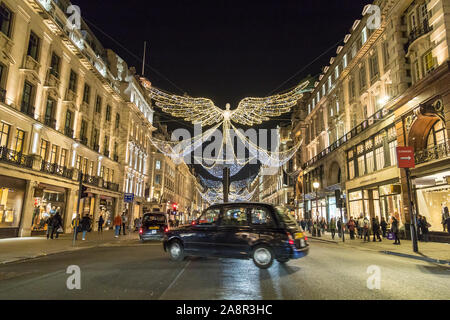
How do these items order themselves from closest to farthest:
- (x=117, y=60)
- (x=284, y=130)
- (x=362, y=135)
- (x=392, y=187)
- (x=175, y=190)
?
(x=392, y=187)
(x=362, y=135)
(x=117, y=60)
(x=284, y=130)
(x=175, y=190)

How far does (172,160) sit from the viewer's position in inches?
2534

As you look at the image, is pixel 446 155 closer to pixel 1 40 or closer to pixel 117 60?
pixel 1 40

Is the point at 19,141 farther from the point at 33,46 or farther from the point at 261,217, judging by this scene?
the point at 261,217

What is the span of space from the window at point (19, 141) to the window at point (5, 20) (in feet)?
20.7

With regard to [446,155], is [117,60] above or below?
above

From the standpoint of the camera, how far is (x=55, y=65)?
24375 millimetres

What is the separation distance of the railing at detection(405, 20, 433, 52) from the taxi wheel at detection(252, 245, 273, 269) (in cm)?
1886

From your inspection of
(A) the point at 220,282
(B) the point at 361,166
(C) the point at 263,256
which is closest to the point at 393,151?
(B) the point at 361,166

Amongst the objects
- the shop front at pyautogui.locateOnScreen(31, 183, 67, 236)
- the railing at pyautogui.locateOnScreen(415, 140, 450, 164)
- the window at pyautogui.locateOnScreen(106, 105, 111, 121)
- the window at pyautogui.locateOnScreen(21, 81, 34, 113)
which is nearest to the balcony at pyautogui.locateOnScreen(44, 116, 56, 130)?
the window at pyautogui.locateOnScreen(21, 81, 34, 113)

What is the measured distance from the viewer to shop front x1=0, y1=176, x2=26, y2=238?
61.4 feet

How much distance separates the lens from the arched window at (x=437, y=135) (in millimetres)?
18084

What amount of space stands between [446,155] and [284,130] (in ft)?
148

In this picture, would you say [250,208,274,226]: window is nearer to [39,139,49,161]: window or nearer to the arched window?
the arched window

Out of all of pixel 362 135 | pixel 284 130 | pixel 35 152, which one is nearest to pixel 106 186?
pixel 35 152
